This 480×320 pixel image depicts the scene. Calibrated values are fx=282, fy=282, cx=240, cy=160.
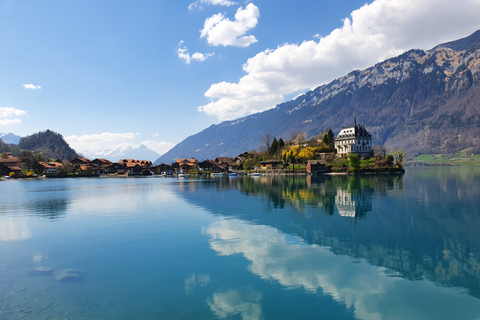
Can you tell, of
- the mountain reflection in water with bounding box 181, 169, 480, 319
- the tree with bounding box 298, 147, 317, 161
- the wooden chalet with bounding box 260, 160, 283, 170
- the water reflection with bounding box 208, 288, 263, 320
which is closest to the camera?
the water reflection with bounding box 208, 288, 263, 320

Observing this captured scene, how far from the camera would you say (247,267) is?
61.0ft

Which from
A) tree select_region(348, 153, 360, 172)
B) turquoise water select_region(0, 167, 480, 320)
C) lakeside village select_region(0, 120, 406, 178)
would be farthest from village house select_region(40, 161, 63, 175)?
tree select_region(348, 153, 360, 172)

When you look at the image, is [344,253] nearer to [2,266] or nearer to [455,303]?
[455,303]

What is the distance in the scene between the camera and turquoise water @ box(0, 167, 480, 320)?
13492mm

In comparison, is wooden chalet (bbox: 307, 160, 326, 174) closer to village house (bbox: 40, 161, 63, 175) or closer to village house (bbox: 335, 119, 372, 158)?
village house (bbox: 335, 119, 372, 158)

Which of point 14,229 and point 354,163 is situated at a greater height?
point 354,163

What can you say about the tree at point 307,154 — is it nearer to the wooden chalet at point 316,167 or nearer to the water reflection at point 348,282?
the wooden chalet at point 316,167

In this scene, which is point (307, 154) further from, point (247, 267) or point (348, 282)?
point (348, 282)

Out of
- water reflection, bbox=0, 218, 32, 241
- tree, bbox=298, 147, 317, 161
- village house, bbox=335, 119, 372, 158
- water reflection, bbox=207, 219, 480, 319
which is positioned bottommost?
water reflection, bbox=207, 219, 480, 319

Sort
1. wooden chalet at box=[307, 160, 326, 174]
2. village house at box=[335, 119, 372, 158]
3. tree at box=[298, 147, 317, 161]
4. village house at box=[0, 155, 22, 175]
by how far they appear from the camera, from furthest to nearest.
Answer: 1. village house at box=[0, 155, 22, 175]
2. village house at box=[335, 119, 372, 158]
3. tree at box=[298, 147, 317, 161]
4. wooden chalet at box=[307, 160, 326, 174]

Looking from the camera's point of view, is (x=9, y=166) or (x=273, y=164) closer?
(x=273, y=164)

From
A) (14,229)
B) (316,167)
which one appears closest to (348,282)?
(14,229)

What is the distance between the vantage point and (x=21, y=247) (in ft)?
81.1

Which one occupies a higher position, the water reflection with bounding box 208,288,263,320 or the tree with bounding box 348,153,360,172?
the tree with bounding box 348,153,360,172
